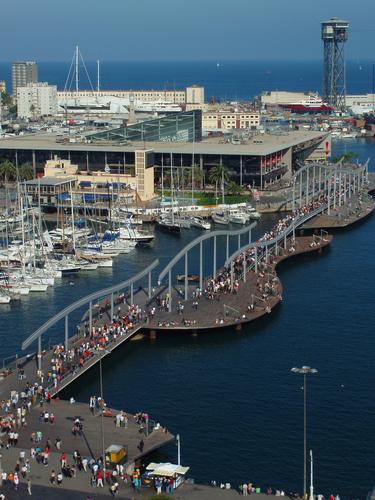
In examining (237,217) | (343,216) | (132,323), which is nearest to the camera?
(132,323)

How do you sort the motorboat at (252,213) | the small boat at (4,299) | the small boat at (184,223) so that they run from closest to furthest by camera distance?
the small boat at (4,299)
the small boat at (184,223)
the motorboat at (252,213)

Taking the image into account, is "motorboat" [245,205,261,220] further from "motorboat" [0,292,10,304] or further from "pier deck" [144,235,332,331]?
"motorboat" [0,292,10,304]

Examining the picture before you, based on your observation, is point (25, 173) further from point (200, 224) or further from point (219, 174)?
point (200, 224)

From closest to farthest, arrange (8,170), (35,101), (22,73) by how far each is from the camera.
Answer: (8,170), (35,101), (22,73)

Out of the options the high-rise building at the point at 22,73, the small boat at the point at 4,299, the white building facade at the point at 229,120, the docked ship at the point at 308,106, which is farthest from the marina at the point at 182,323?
the high-rise building at the point at 22,73

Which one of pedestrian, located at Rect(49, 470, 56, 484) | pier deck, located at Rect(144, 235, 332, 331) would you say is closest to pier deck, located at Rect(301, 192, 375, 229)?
pier deck, located at Rect(144, 235, 332, 331)

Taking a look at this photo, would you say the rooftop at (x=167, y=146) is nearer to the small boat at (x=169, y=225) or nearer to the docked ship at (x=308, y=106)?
the small boat at (x=169, y=225)

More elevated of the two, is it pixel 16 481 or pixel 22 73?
pixel 22 73

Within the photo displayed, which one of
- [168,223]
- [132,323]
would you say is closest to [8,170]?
[168,223]
